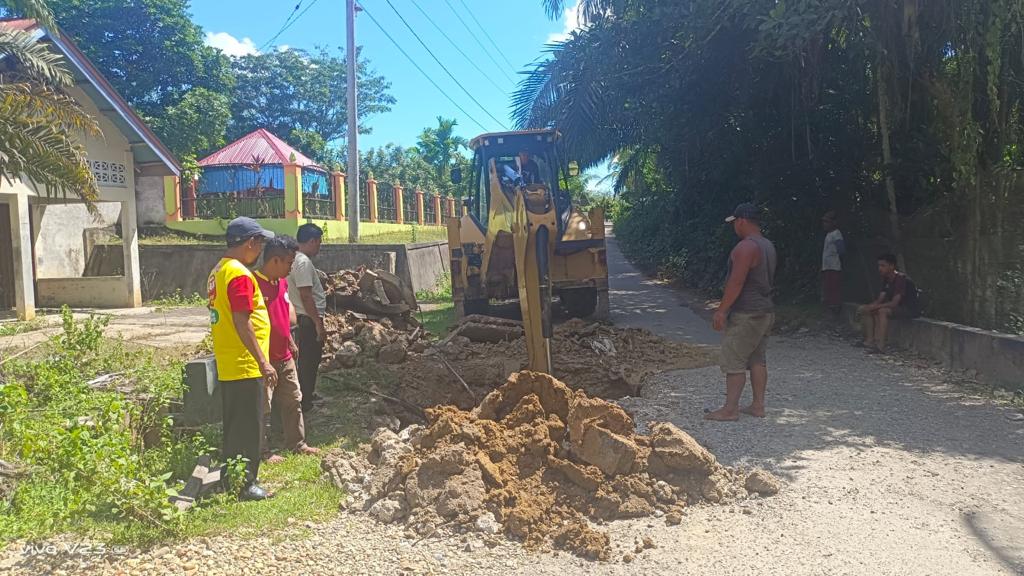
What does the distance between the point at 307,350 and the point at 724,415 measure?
354 cm

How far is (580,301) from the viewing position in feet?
39.8

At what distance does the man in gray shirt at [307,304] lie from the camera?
19.3 feet

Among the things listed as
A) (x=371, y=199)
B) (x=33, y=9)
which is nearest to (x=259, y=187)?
(x=371, y=199)

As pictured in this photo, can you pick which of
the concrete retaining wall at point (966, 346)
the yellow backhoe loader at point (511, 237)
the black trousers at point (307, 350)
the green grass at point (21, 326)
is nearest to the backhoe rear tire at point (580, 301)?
the yellow backhoe loader at point (511, 237)

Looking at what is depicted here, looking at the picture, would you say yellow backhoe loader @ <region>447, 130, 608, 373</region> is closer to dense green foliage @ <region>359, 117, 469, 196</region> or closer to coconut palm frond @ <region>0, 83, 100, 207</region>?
coconut palm frond @ <region>0, 83, 100, 207</region>

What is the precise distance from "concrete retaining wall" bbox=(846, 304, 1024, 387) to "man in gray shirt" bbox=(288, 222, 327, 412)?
6.36 meters

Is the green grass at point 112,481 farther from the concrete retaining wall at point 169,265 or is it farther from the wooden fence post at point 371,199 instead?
the wooden fence post at point 371,199

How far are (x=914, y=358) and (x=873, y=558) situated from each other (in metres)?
5.79

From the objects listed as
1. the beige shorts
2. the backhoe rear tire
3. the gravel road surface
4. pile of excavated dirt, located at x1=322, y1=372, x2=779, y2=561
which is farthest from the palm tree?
the beige shorts

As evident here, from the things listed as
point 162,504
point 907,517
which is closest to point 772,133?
point 907,517

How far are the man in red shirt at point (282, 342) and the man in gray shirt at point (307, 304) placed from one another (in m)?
0.29

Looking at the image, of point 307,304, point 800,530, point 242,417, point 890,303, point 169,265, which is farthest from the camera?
point 169,265

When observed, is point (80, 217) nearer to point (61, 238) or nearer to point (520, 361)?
point (61, 238)

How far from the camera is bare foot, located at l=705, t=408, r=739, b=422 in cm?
607
